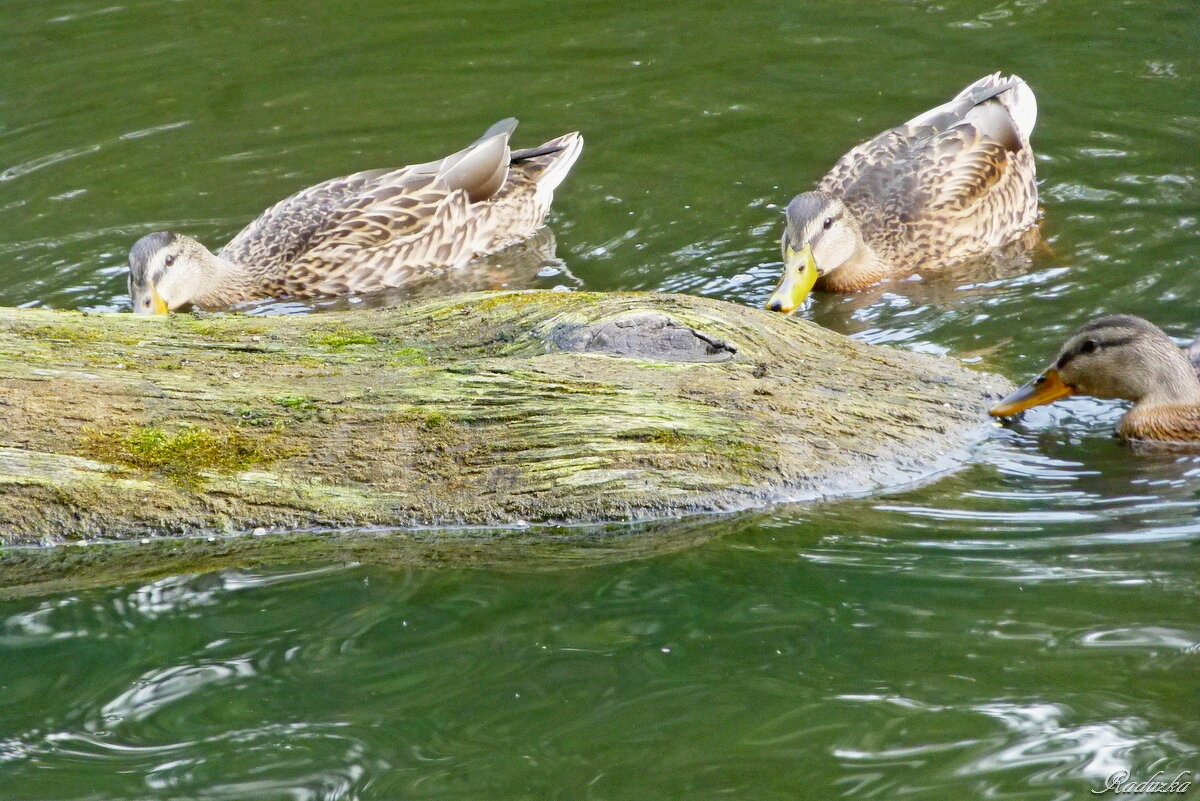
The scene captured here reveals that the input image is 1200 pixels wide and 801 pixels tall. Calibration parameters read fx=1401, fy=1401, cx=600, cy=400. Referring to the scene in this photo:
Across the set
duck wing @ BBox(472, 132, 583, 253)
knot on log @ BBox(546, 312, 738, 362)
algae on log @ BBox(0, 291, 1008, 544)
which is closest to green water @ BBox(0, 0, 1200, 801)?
algae on log @ BBox(0, 291, 1008, 544)

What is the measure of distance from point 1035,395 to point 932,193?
370 cm

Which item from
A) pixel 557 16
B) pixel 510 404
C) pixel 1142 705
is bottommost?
pixel 1142 705

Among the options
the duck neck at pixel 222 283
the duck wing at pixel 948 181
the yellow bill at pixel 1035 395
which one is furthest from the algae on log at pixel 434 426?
the duck wing at pixel 948 181

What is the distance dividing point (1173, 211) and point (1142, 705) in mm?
5648

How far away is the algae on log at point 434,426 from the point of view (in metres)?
4.99

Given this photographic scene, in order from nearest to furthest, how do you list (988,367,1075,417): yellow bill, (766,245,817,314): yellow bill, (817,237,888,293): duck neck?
(988,367,1075,417): yellow bill < (766,245,817,314): yellow bill < (817,237,888,293): duck neck

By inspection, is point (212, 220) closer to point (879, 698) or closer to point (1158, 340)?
point (1158, 340)

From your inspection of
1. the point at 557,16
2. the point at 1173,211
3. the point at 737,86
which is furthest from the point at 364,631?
the point at 557,16

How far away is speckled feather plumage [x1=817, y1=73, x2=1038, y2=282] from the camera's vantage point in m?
9.32

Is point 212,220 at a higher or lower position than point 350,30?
lower

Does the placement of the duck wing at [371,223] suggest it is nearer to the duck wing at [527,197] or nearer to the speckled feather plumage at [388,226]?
the speckled feather plumage at [388,226]

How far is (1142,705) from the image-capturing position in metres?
3.79

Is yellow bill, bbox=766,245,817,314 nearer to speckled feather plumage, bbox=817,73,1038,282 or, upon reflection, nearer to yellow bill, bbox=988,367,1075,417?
A: speckled feather plumage, bbox=817,73,1038,282

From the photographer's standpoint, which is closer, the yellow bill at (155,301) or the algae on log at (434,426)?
the algae on log at (434,426)
